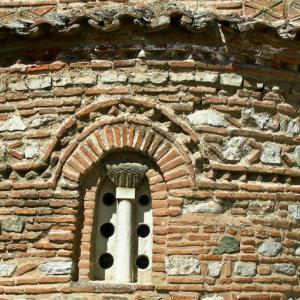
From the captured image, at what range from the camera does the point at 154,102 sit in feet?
19.8

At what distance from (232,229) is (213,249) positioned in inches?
10.2

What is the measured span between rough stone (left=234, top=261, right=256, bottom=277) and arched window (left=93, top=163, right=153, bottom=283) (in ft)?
2.59

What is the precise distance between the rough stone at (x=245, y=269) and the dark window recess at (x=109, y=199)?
129cm

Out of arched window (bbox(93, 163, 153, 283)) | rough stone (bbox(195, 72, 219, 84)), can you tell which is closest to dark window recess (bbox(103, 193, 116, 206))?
arched window (bbox(93, 163, 153, 283))

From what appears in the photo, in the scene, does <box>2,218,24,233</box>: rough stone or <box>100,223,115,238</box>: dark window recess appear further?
<box>100,223,115,238</box>: dark window recess

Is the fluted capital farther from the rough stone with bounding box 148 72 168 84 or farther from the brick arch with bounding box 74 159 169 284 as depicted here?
the rough stone with bounding box 148 72 168 84

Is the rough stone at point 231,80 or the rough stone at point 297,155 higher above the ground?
the rough stone at point 231,80

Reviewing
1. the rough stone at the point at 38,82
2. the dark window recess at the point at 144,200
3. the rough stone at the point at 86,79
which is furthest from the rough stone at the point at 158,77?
the dark window recess at the point at 144,200

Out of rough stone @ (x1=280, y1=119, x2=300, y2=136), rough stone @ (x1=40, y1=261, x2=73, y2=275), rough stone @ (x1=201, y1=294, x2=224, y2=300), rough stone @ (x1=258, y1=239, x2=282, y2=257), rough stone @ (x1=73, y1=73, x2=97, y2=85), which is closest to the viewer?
rough stone @ (x1=201, y1=294, x2=224, y2=300)

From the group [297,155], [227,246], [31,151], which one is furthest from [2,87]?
[297,155]

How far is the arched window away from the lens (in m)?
5.81

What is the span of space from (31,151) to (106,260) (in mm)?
1251

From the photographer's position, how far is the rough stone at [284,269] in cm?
576

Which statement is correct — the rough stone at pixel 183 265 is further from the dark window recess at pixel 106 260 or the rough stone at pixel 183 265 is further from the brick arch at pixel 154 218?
the dark window recess at pixel 106 260
